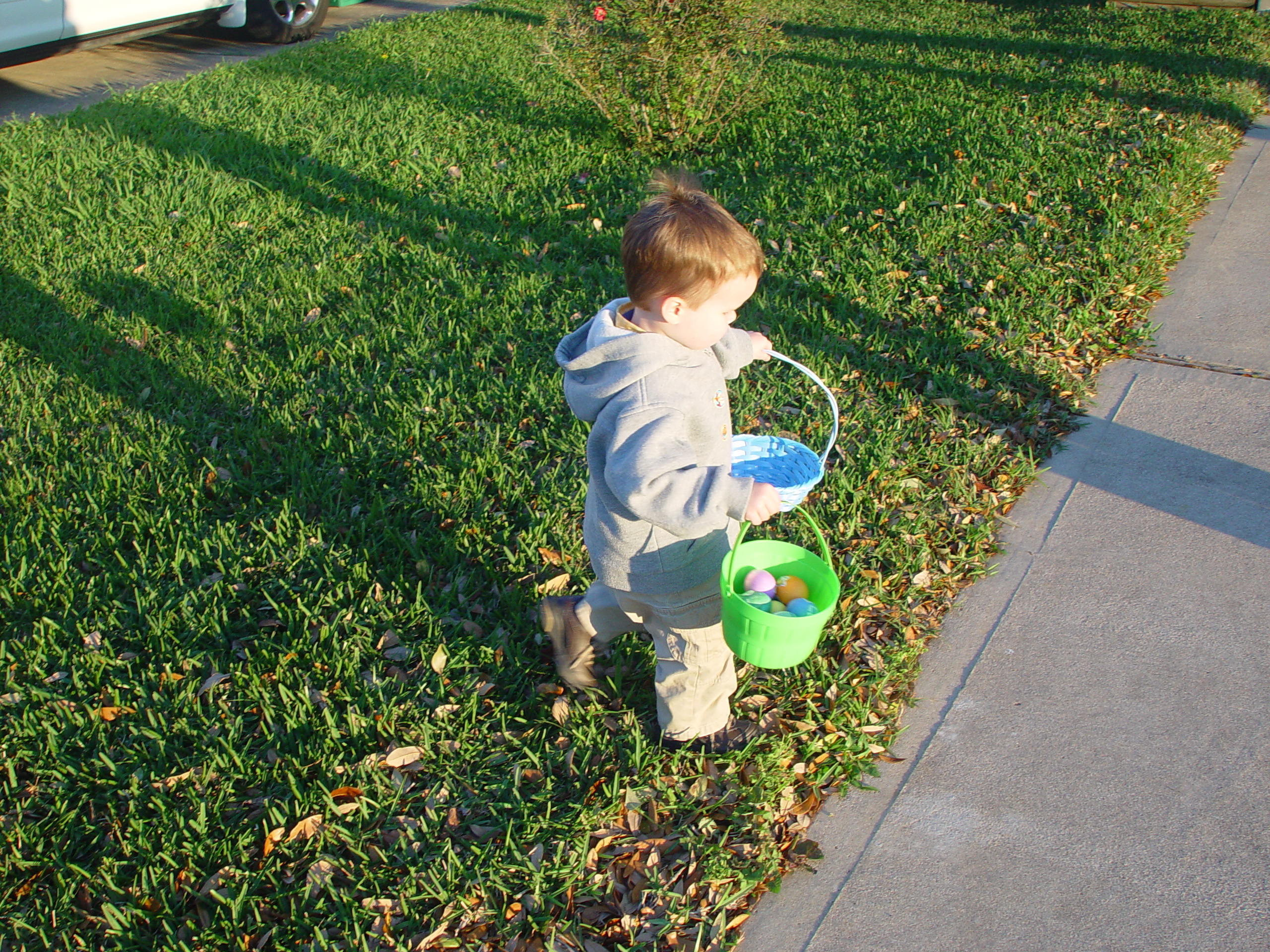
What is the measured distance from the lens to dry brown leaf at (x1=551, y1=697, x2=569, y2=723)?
2.65 metres

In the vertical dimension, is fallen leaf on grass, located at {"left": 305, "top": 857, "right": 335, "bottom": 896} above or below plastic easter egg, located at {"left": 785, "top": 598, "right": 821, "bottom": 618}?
below

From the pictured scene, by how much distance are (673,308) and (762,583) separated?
2.41 feet

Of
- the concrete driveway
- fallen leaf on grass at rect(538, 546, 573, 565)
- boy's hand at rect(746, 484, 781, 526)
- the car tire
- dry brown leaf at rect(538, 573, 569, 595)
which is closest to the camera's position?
boy's hand at rect(746, 484, 781, 526)

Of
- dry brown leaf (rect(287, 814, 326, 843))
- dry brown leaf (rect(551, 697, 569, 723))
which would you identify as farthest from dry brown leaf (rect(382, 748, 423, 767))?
dry brown leaf (rect(551, 697, 569, 723))

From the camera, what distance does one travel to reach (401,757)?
2.52 metres

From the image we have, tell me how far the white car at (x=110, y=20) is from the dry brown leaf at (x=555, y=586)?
6788 millimetres

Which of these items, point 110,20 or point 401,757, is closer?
point 401,757

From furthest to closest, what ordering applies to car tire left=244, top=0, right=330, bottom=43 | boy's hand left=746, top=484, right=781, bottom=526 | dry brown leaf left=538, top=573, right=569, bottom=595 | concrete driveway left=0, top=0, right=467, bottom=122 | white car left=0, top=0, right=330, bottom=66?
car tire left=244, top=0, right=330, bottom=43, concrete driveway left=0, top=0, right=467, bottom=122, white car left=0, top=0, right=330, bottom=66, dry brown leaf left=538, top=573, right=569, bottom=595, boy's hand left=746, top=484, right=781, bottom=526

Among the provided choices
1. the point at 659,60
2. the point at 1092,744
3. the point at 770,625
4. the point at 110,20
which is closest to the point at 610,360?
the point at 770,625

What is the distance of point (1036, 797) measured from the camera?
93.7 inches

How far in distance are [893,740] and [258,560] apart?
2061mm

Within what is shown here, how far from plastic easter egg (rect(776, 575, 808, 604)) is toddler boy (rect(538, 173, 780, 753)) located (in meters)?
0.17

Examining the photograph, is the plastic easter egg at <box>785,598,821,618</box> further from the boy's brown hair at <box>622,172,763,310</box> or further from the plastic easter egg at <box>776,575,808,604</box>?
the boy's brown hair at <box>622,172,763,310</box>

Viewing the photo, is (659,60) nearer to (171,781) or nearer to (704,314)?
(704,314)
